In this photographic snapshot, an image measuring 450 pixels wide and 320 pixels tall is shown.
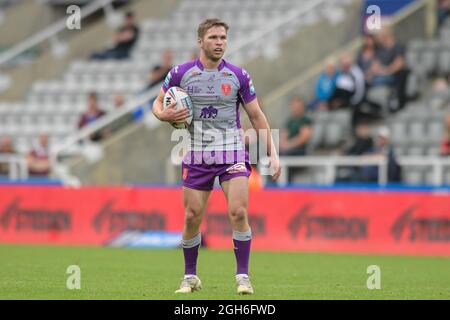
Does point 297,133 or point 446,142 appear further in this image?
point 297,133

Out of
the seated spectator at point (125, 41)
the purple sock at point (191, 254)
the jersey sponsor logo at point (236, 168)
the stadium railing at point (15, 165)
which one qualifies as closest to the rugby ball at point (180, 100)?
the jersey sponsor logo at point (236, 168)

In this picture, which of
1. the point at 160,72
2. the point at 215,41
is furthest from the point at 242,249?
the point at 160,72

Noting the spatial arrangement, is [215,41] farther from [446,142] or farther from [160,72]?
[160,72]

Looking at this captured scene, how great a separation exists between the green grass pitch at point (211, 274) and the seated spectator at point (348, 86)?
16.2ft

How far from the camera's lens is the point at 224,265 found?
15.6 m

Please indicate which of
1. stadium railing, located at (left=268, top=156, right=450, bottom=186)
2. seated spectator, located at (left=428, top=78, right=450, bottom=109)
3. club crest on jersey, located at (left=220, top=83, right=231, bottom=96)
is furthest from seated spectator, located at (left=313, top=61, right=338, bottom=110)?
club crest on jersey, located at (left=220, top=83, right=231, bottom=96)

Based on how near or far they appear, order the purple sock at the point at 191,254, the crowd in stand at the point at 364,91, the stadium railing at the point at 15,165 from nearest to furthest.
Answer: the purple sock at the point at 191,254 → the crowd in stand at the point at 364,91 → the stadium railing at the point at 15,165

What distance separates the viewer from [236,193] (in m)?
11.1

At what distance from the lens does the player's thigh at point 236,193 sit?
36.2 ft

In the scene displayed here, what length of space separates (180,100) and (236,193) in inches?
39.8

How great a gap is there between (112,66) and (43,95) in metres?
1.84

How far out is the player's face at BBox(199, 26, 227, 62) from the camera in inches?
432

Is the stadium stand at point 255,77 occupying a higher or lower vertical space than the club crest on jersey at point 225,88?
higher

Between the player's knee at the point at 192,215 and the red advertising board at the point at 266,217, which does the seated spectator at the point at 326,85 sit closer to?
the red advertising board at the point at 266,217
